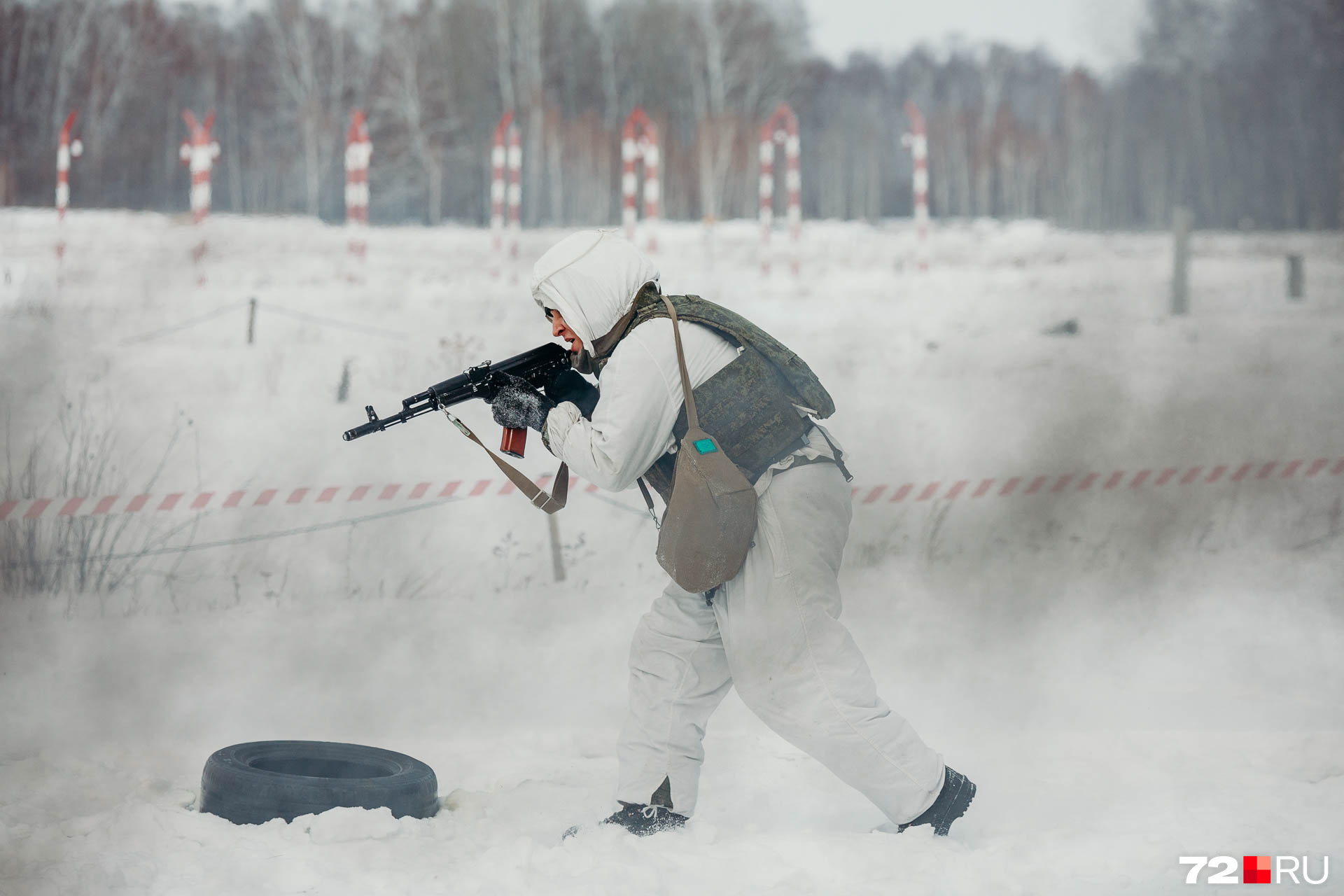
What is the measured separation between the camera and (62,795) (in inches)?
112

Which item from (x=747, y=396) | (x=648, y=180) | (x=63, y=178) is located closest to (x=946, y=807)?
(x=747, y=396)

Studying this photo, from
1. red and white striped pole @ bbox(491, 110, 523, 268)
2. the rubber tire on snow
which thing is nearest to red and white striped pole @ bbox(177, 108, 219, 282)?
red and white striped pole @ bbox(491, 110, 523, 268)

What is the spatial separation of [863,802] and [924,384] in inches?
160

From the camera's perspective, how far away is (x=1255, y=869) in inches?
95.5

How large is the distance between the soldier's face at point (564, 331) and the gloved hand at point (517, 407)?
0.47ft

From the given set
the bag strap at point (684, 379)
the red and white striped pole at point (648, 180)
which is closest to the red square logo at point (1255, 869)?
the bag strap at point (684, 379)

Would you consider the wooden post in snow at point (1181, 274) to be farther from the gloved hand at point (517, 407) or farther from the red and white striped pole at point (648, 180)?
the gloved hand at point (517, 407)

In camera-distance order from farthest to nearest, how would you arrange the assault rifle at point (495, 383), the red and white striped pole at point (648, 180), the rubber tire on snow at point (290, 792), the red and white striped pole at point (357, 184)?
the red and white striped pole at point (648, 180) < the red and white striped pole at point (357, 184) < the rubber tire on snow at point (290, 792) < the assault rifle at point (495, 383)

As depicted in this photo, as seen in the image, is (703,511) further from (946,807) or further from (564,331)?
(946,807)

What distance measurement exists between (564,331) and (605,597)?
2.42 meters

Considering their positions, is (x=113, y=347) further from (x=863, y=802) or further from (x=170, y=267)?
(x=863, y=802)

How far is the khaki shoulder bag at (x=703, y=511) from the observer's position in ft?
7.69

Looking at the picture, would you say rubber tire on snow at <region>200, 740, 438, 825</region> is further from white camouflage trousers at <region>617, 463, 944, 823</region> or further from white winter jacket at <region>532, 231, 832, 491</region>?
white winter jacket at <region>532, 231, 832, 491</region>

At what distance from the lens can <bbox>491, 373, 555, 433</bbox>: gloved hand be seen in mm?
2428
